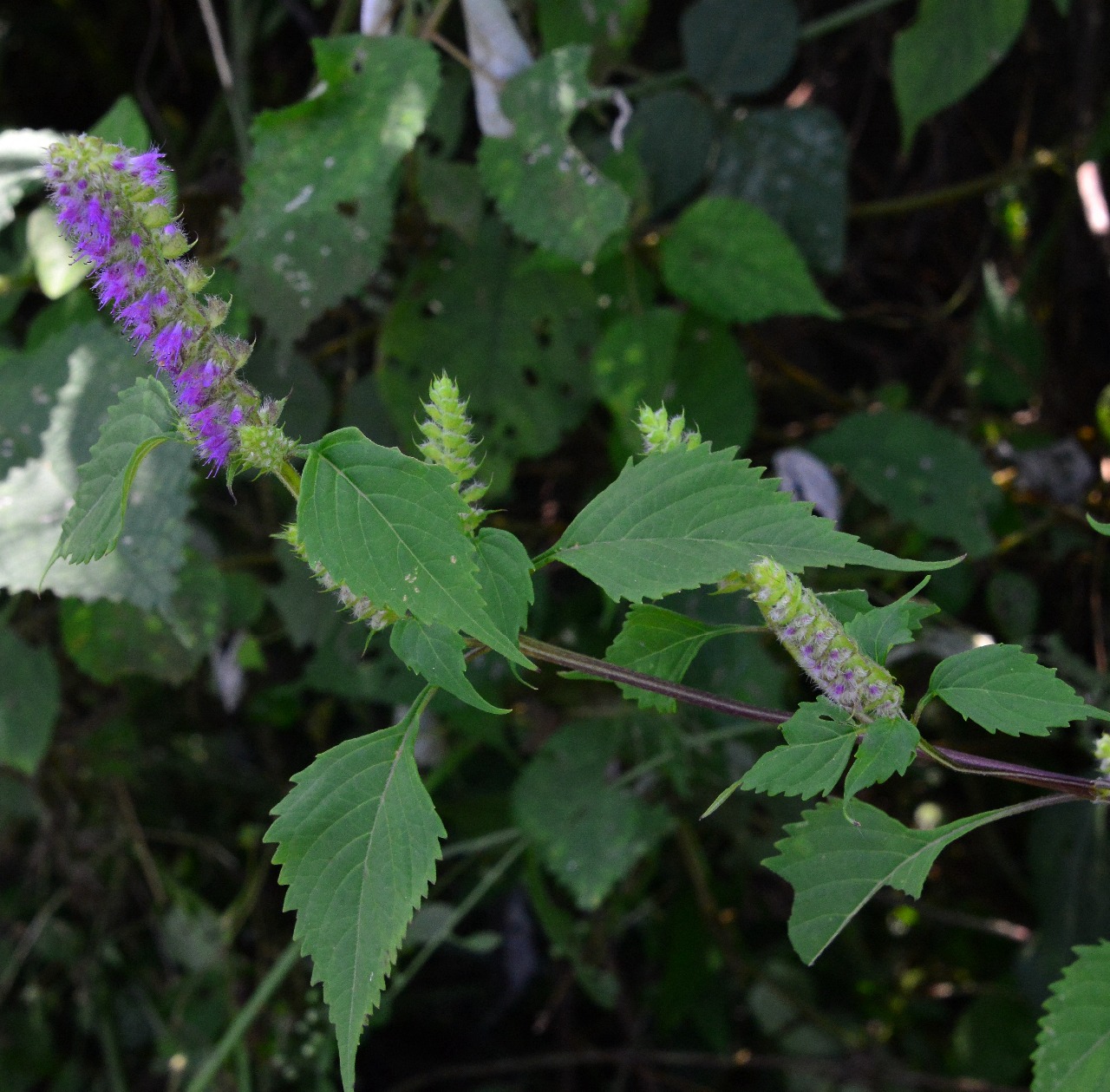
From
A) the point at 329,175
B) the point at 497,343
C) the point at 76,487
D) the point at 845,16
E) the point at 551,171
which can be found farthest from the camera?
the point at 845,16

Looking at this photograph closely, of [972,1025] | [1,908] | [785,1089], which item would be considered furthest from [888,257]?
[1,908]

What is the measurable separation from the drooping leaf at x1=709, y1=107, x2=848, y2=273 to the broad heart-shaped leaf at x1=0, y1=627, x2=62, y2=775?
3.97ft

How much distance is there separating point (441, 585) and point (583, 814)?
1.05 metres

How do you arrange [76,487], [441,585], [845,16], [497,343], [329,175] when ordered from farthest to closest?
[845,16]
[497,343]
[329,175]
[76,487]
[441,585]

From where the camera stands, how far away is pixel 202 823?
2373 mm

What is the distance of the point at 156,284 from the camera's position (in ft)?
1.90

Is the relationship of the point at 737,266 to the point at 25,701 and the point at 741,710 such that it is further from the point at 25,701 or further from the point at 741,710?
the point at 25,701

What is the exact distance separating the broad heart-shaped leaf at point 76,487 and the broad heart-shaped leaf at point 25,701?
0.33 metres

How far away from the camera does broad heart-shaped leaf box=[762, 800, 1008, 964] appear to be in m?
0.71

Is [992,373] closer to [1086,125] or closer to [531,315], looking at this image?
[1086,125]

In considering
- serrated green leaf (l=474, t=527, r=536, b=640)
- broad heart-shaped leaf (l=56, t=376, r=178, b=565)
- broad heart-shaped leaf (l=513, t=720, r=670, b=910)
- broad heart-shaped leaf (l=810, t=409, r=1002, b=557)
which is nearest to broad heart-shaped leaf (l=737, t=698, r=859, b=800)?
serrated green leaf (l=474, t=527, r=536, b=640)

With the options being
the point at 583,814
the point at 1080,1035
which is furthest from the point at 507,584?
the point at 583,814

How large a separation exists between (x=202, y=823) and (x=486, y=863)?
724 mm

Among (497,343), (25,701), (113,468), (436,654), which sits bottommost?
(25,701)
